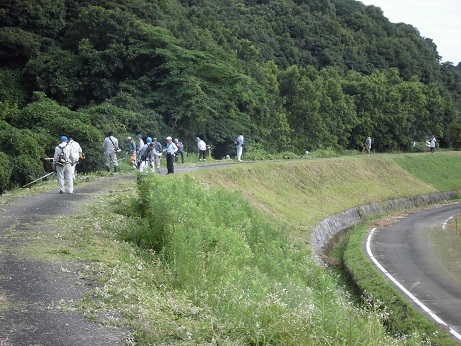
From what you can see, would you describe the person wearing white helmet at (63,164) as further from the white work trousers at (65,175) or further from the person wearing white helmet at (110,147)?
the person wearing white helmet at (110,147)

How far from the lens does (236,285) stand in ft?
32.7

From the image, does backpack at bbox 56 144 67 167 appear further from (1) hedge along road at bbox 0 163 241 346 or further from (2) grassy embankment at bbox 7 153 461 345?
(1) hedge along road at bbox 0 163 241 346

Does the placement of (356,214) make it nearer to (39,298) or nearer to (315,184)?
(315,184)

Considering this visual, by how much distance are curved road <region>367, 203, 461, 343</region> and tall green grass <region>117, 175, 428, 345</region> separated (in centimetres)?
365

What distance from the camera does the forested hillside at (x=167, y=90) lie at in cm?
3694

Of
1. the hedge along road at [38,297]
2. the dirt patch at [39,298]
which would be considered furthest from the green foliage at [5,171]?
the dirt patch at [39,298]

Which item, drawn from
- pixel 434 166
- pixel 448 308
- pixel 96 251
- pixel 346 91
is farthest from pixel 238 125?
pixel 96 251

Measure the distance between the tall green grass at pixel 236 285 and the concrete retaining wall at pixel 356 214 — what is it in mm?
10720

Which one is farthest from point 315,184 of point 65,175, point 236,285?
point 236,285

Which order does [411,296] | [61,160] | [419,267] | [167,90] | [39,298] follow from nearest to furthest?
[39,298] < [411,296] < [61,160] < [419,267] < [167,90]

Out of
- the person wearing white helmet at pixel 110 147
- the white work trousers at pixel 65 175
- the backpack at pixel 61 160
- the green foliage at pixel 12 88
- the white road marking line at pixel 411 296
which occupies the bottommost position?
the white road marking line at pixel 411 296

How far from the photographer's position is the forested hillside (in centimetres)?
3694

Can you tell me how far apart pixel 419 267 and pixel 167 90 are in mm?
25771

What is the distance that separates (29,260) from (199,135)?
37720 mm
